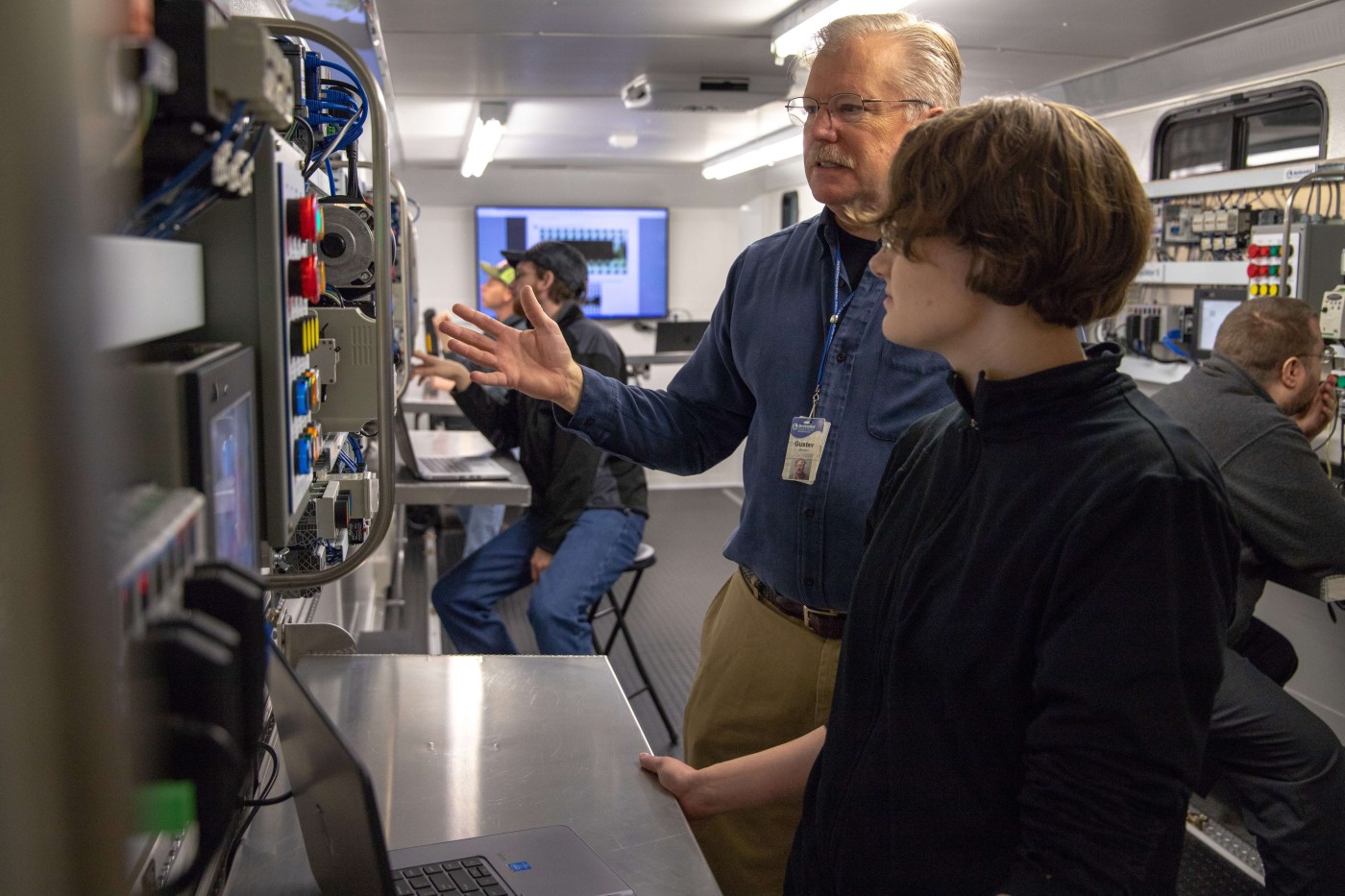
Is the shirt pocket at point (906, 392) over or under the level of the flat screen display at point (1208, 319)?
under

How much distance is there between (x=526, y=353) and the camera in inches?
68.6

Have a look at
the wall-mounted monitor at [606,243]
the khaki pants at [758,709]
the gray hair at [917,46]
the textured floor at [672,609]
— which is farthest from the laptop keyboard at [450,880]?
the wall-mounted monitor at [606,243]

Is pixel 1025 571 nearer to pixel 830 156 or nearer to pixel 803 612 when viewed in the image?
pixel 803 612

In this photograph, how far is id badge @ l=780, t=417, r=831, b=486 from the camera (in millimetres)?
1693

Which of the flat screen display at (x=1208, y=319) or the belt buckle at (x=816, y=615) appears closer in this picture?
the belt buckle at (x=816, y=615)

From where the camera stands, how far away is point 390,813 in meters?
1.31

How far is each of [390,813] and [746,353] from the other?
966 millimetres

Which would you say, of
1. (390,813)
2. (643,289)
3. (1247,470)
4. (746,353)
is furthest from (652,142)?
(390,813)

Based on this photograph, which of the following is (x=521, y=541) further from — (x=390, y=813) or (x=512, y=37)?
(x=390, y=813)

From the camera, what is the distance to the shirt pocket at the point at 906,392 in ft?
5.45

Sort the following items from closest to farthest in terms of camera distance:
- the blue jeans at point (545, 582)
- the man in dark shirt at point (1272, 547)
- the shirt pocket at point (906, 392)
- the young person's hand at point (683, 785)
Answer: the young person's hand at point (683, 785)
the shirt pocket at point (906, 392)
the man in dark shirt at point (1272, 547)
the blue jeans at point (545, 582)

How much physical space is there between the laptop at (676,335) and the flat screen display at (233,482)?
6946mm

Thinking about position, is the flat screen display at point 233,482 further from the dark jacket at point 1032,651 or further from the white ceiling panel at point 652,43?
the white ceiling panel at point 652,43

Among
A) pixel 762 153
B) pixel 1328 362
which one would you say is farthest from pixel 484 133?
pixel 1328 362
